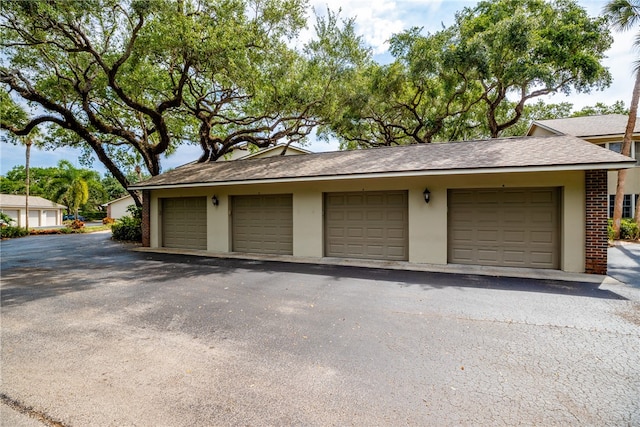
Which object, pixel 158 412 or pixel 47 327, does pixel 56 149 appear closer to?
pixel 47 327

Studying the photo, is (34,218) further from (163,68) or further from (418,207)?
(418,207)

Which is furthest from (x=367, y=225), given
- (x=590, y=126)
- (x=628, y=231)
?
(x=590, y=126)

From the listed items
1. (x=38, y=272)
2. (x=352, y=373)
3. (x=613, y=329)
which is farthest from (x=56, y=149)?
(x=613, y=329)

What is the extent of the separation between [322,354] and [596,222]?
7369 mm

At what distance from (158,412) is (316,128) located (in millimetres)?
17074

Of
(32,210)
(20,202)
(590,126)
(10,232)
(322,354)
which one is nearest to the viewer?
(322,354)

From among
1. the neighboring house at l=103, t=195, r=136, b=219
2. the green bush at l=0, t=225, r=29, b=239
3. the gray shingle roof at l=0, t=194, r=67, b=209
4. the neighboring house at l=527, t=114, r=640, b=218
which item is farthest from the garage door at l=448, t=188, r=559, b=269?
the neighboring house at l=103, t=195, r=136, b=219

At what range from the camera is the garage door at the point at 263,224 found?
10.1 meters

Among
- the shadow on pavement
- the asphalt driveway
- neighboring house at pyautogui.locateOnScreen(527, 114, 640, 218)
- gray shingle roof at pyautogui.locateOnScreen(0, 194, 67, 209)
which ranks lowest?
the asphalt driveway

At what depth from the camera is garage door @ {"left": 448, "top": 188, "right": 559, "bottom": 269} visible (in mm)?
7371

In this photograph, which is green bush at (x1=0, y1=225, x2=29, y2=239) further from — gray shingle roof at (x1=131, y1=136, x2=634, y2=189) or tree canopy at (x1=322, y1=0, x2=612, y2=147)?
tree canopy at (x1=322, y1=0, x2=612, y2=147)

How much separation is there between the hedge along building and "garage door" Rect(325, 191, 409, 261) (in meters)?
0.03

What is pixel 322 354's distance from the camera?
3.33 m

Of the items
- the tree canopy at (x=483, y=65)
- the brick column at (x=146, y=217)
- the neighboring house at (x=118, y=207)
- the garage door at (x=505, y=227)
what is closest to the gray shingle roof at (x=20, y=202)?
the neighboring house at (x=118, y=207)
